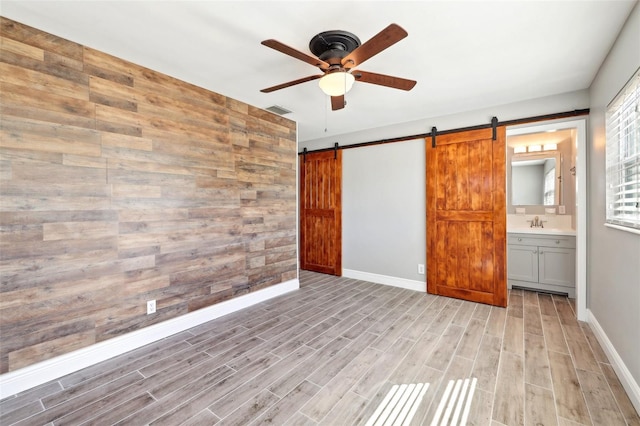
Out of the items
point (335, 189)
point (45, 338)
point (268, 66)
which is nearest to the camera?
point (45, 338)

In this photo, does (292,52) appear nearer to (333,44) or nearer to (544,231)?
(333,44)

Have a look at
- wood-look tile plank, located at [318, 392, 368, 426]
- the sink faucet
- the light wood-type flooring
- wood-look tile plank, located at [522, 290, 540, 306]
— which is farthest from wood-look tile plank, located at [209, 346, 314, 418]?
the sink faucet

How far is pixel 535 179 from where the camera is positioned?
182 inches

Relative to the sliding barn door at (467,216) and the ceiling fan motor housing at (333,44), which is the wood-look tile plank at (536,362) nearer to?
the sliding barn door at (467,216)

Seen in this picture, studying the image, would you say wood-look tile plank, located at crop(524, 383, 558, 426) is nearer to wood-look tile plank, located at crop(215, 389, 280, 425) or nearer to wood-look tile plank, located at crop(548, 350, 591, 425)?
wood-look tile plank, located at crop(548, 350, 591, 425)

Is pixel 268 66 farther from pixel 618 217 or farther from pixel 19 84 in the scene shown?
pixel 618 217

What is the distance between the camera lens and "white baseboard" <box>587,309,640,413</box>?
5.98ft

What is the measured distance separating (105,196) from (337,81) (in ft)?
7.26

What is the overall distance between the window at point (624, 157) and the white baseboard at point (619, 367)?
103 cm

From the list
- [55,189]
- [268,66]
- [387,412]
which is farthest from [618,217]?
[55,189]

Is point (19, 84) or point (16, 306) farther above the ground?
point (19, 84)

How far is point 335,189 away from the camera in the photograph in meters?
5.22

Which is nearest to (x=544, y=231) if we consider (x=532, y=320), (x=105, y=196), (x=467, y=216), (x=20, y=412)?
(x=467, y=216)

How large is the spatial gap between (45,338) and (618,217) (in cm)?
459
